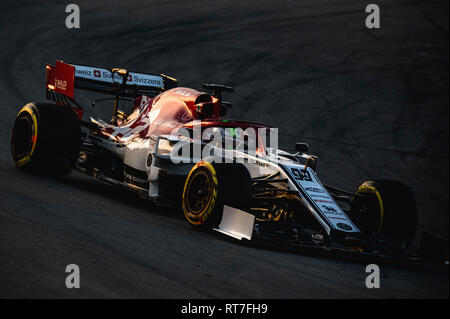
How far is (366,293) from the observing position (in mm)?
5504

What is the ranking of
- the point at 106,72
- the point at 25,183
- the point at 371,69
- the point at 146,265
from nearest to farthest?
the point at 146,265 < the point at 25,183 < the point at 106,72 < the point at 371,69

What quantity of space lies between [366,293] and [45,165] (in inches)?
212

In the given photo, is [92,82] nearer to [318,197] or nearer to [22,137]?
[22,137]

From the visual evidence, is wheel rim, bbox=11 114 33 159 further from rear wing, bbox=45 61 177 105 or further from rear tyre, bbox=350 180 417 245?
rear tyre, bbox=350 180 417 245

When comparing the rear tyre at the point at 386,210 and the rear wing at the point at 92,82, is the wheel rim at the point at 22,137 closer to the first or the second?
the rear wing at the point at 92,82

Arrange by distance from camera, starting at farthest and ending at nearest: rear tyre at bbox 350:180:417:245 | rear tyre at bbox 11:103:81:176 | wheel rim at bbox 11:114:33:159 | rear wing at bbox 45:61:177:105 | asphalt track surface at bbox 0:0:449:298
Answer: rear wing at bbox 45:61:177:105 < wheel rim at bbox 11:114:33:159 < rear tyre at bbox 11:103:81:176 < rear tyre at bbox 350:180:417:245 < asphalt track surface at bbox 0:0:449:298

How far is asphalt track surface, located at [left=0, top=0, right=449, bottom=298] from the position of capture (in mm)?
5363

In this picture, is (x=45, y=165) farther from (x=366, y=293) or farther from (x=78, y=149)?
(x=366, y=293)

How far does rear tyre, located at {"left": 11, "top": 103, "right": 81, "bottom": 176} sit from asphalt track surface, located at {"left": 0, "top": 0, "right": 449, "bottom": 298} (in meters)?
0.21

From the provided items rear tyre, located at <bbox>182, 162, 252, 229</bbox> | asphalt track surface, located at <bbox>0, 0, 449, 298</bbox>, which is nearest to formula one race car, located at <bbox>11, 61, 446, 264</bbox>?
rear tyre, located at <bbox>182, 162, 252, 229</bbox>

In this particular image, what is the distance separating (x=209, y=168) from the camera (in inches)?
285

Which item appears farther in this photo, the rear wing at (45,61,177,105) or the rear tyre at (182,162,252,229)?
the rear wing at (45,61,177,105)

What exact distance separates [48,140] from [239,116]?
5.69 m
